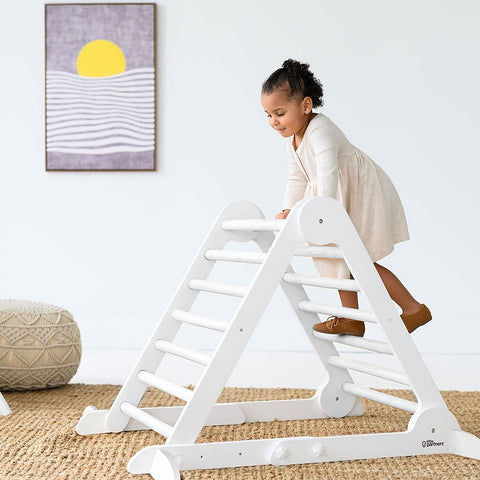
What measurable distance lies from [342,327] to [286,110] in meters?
0.59

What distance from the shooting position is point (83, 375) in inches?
121

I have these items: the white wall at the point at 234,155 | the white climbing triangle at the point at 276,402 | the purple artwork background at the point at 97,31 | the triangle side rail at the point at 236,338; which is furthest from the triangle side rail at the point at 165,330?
the purple artwork background at the point at 97,31

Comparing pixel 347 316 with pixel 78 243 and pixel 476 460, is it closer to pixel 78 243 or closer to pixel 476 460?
pixel 476 460

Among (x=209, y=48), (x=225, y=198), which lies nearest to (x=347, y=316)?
(x=225, y=198)

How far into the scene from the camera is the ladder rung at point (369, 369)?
195 centimetres

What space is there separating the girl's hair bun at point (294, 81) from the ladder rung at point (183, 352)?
0.71m

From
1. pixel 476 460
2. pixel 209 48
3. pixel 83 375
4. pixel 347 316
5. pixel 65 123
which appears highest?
pixel 209 48

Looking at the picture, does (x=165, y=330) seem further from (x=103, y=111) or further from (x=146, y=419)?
(x=103, y=111)

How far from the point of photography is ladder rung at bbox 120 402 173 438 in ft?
5.87

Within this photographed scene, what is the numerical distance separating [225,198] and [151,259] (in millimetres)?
443

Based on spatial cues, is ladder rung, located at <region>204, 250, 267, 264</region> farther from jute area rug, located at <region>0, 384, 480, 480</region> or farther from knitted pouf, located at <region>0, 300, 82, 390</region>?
knitted pouf, located at <region>0, 300, 82, 390</region>

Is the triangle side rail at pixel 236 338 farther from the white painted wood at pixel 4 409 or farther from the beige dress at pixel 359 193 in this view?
the white painted wood at pixel 4 409

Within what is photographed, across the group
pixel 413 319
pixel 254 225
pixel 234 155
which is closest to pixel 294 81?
pixel 254 225

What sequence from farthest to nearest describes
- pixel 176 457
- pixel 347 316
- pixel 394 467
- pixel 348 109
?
pixel 348 109 → pixel 347 316 → pixel 394 467 → pixel 176 457
